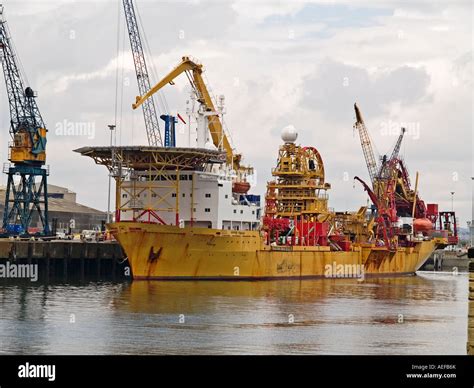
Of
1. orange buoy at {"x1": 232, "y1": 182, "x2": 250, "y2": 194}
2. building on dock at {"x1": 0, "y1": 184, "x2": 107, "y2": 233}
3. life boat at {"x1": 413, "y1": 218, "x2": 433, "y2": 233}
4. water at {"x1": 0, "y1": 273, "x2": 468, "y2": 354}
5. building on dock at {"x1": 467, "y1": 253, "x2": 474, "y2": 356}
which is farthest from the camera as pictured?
building on dock at {"x1": 0, "y1": 184, "x2": 107, "y2": 233}

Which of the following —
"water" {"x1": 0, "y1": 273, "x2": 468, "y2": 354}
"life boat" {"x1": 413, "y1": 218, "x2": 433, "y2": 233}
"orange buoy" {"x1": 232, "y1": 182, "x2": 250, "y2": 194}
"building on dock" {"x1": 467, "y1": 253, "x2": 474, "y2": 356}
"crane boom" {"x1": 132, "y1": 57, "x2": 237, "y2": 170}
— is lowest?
"water" {"x1": 0, "y1": 273, "x2": 468, "y2": 354}

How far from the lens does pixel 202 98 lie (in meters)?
98.8

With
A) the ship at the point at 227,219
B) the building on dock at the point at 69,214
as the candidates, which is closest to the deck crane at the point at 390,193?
the ship at the point at 227,219

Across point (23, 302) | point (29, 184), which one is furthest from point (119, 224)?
point (29, 184)

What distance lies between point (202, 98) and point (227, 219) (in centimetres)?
1580

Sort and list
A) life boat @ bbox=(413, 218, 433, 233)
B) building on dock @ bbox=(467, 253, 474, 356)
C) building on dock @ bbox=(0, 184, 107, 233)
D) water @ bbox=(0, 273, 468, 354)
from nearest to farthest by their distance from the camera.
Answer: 1. building on dock @ bbox=(467, 253, 474, 356)
2. water @ bbox=(0, 273, 468, 354)
3. life boat @ bbox=(413, 218, 433, 233)
4. building on dock @ bbox=(0, 184, 107, 233)

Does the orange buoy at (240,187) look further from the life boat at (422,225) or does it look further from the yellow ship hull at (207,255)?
the life boat at (422,225)

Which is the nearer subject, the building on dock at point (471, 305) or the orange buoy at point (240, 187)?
the building on dock at point (471, 305)

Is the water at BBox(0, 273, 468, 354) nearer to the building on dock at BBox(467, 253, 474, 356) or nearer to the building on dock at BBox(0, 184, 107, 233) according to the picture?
the building on dock at BBox(467, 253, 474, 356)

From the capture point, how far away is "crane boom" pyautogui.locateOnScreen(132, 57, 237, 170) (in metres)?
96.9

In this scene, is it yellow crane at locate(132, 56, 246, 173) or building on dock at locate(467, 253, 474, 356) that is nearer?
building on dock at locate(467, 253, 474, 356)

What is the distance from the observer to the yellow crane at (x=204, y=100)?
318 feet

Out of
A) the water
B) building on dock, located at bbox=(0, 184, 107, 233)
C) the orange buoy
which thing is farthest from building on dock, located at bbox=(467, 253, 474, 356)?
building on dock, located at bbox=(0, 184, 107, 233)
